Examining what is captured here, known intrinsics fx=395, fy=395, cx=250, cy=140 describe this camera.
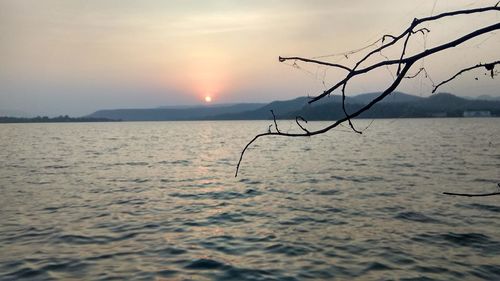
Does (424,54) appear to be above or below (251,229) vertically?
above

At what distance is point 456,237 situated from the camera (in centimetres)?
1466

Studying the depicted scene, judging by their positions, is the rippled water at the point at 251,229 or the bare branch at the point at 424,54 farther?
the rippled water at the point at 251,229

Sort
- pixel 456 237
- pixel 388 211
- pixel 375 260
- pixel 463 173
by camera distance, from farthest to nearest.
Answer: pixel 463 173 → pixel 388 211 → pixel 456 237 → pixel 375 260

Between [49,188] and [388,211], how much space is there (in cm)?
2169

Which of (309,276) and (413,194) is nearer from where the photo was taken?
(309,276)

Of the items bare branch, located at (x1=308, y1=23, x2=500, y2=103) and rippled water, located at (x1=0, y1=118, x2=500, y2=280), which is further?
rippled water, located at (x1=0, y1=118, x2=500, y2=280)

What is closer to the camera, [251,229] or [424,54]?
[424,54]

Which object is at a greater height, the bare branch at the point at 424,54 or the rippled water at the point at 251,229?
the bare branch at the point at 424,54

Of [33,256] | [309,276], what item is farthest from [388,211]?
[33,256]

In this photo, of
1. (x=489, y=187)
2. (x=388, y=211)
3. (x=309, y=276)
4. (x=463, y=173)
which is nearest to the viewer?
(x=309, y=276)

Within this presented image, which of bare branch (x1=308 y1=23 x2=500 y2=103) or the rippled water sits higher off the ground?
bare branch (x1=308 y1=23 x2=500 y2=103)

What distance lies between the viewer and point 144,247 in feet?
44.8

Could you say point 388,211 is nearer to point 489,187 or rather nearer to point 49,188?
point 489,187

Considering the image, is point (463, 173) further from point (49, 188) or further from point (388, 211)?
point (49, 188)
